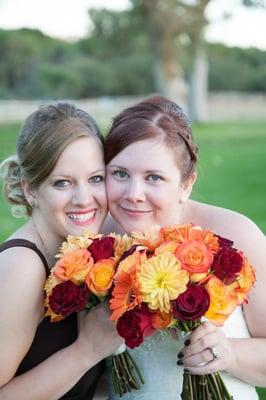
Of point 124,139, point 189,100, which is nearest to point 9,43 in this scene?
point 189,100

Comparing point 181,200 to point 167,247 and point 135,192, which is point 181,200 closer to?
point 135,192

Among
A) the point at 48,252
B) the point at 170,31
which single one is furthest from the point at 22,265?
the point at 170,31

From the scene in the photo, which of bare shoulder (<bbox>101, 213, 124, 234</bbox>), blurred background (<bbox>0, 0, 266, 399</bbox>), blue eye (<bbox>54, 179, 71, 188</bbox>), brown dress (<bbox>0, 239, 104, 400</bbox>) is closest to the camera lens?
brown dress (<bbox>0, 239, 104, 400</bbox>)

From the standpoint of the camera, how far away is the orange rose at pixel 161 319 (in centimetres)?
273

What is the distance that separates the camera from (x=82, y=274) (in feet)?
9.28

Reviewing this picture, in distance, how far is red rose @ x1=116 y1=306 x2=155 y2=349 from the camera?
2.70 meters

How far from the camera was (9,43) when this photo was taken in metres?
55.3

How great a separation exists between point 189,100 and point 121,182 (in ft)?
151

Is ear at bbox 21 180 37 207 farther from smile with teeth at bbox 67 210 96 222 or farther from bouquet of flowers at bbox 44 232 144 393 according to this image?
bouquet of flowers at bbox 44 232 144 393

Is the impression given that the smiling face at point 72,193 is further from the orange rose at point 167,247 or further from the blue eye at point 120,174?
the orange rose at point 167,247

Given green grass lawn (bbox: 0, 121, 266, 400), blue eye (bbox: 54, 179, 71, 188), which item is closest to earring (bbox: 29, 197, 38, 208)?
blue eye (bbox: 54, 179, 71, 188)

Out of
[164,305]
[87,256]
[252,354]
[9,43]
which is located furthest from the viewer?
[9,43]

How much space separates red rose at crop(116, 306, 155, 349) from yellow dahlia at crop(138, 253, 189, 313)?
2.4 inches

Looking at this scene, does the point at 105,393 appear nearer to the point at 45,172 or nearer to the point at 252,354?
the point at 252,354
